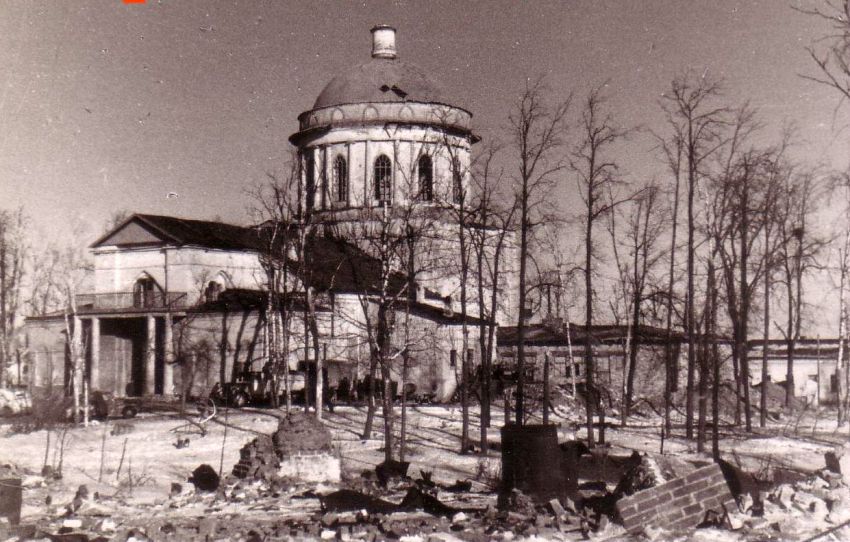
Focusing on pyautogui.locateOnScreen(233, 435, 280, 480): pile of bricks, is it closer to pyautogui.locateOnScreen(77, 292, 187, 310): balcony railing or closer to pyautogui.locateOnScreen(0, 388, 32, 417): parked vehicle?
pyautogui.locateOnScreen(0, 388, 32, 417): parked vehicle

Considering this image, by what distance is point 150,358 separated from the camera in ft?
138

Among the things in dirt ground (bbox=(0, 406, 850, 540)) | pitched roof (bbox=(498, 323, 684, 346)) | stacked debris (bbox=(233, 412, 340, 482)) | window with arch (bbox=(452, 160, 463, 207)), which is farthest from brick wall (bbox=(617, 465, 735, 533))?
pitched roof (bbox=(498, 323, 684, 346))

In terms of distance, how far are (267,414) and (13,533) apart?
1938 centimetres

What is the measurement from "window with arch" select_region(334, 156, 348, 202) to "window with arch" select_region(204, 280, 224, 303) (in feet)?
24.2

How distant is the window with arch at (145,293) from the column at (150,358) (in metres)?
0.96

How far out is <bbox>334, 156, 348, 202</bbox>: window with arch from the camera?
155 ft

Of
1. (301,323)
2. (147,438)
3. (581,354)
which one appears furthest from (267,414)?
(581,354)

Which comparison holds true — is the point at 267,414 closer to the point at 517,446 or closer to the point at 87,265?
the point at 517,446

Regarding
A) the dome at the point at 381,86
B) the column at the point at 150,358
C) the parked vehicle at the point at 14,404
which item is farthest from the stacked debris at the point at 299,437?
the dome at the point at 381,86

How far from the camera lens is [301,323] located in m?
39.9

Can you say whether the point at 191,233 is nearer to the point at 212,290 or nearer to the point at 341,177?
the point at 212,290

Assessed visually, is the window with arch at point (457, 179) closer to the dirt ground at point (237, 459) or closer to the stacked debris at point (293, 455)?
the dirt ground at point (237, 459)

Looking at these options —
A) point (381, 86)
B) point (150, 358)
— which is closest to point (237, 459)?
point (150, 358)

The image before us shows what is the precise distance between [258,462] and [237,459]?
4.88 metres
